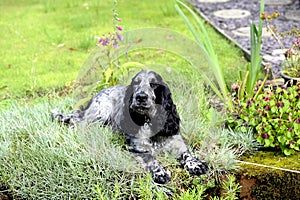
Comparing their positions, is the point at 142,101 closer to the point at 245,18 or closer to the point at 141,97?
the point at 141,97

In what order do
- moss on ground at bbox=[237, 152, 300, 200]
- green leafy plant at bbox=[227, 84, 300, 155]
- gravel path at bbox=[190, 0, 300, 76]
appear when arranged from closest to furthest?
moss on ground at bbox=[237, 152, 300, 200] → green leafy plant at bbox=[227, 84, 300, 155] → gravel path at bbox=[190, 0, 300, 76]

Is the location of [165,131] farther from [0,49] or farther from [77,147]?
[0,49]

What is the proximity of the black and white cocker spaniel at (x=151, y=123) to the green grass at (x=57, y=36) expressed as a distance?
7.83 feet

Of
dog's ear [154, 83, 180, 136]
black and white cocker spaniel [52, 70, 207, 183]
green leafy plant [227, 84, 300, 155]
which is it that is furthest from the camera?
green leafy plant [227, 84, 300, 155]

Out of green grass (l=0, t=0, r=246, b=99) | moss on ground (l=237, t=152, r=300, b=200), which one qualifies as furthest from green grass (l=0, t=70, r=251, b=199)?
green grass (l=0, t=0, r=246, b=99)

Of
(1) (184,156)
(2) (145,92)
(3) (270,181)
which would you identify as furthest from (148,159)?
(3) (270,181)

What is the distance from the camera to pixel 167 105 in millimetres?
3510

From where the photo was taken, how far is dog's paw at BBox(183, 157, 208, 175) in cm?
352

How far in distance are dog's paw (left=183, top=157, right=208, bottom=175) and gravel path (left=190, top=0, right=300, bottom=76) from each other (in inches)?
139

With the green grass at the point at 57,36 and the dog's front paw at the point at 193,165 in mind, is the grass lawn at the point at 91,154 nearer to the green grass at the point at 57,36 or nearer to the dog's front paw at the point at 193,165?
the dog's front paw at the point at 193,165

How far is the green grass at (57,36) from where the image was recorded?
257 inches

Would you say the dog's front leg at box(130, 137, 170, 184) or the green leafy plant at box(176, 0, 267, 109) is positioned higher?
the green leafy plant at box(176, 0, 267, 109)

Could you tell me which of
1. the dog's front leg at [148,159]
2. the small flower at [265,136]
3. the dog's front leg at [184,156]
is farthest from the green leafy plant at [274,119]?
the dog's front leg at [148,159]

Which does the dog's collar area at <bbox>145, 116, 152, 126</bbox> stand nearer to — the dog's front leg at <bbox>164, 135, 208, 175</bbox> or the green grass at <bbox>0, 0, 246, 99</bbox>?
the dog's front leg at <bbox>164, 135, 208, 175</bbox>
